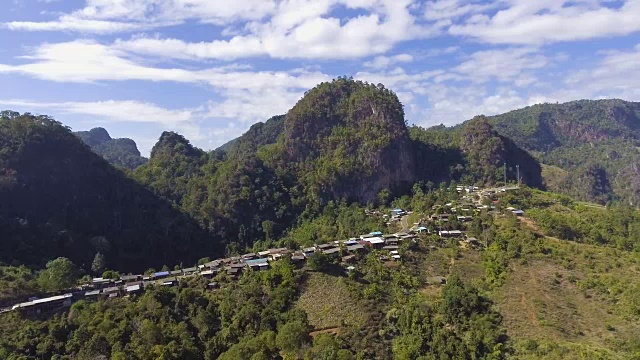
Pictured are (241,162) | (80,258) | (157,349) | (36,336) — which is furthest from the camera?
(241,162)

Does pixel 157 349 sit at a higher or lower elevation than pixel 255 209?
lower

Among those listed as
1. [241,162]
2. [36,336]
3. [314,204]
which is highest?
[241,162]

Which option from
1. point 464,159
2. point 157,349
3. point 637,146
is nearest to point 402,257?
point 157,349

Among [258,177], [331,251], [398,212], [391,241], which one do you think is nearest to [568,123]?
[398,212]

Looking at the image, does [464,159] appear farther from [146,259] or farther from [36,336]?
[36,336]

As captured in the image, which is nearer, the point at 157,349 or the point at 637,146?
the point at 157,349

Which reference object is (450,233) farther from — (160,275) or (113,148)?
(113,148)
